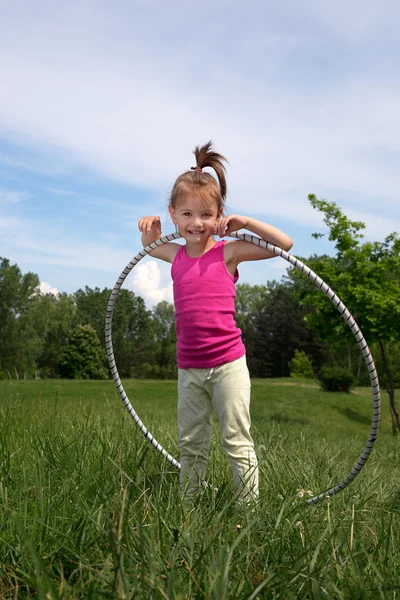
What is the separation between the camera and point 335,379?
1000 inches

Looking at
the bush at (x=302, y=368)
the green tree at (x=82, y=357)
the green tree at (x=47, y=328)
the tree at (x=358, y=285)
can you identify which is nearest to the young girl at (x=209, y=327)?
the tree at (x=358, y=285)

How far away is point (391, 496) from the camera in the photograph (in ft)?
16.1

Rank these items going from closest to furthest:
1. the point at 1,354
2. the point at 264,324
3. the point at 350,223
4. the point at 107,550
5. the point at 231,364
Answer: the point at 107,550, the point at 231,364, the point at 350,223, the point at 1,354, the point at 264,324

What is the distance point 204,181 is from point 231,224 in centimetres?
34

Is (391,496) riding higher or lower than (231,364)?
lower

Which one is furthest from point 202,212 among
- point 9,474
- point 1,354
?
point 1,354

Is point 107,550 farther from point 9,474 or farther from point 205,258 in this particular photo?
point 205,258

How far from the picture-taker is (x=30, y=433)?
4742 mm

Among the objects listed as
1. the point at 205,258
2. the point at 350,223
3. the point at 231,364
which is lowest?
the point at 231,364

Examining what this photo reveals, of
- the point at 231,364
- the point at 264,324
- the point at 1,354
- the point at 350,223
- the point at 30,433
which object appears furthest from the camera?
the point at 264,324

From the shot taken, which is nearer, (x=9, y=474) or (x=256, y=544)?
(x=256, y=544)

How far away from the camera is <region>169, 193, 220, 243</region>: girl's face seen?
4172mm

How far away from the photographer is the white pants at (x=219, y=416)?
4055mm

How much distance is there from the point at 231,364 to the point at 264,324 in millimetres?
51712
